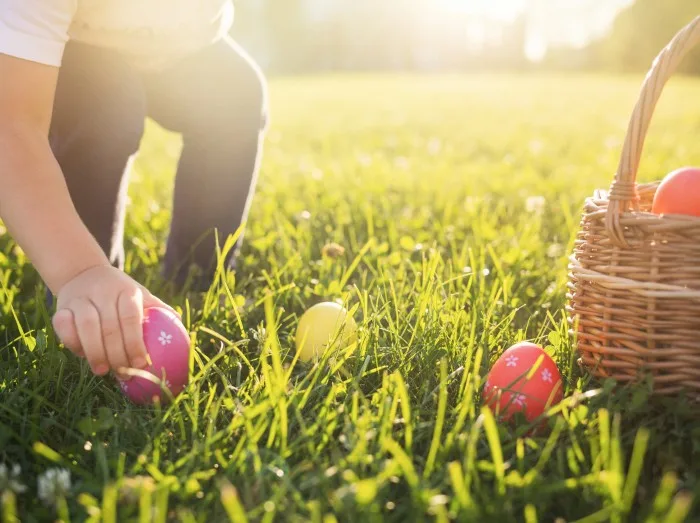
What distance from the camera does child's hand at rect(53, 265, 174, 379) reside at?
1.31m

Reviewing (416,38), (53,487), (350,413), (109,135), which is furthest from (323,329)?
(416,38)

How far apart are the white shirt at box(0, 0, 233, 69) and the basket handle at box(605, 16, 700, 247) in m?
1.14

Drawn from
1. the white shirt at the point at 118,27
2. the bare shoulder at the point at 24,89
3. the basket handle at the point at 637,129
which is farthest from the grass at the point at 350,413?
the white shirt at the point at 118,27

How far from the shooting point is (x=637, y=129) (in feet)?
5.04

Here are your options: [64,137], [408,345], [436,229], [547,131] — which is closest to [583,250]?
[408,345]

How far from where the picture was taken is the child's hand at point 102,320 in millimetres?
1312

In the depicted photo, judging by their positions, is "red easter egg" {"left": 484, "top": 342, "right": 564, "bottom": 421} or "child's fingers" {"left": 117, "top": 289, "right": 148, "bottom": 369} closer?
"child's fingers" {"left": 117, "top": 289, "right": 148, "bottom": 369}

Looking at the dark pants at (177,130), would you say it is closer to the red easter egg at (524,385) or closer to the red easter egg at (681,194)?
the red easter egg at (524,385)

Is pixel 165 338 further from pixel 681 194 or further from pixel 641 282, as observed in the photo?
pixel 681 194

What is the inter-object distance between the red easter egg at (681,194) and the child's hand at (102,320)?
121 centimetres

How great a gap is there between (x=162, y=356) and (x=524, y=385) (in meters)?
0.72

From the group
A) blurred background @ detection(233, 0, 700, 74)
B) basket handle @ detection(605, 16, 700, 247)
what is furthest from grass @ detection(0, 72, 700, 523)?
blurred background @ detection(233, 0, 700, 74)

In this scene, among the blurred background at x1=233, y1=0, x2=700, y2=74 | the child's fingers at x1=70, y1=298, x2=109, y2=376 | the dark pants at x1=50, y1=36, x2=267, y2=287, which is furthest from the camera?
the blurred background at x1=233, y1=0, x2=700, y2=74

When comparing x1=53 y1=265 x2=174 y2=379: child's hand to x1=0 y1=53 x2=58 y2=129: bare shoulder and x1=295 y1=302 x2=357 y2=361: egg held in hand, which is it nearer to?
x1=0 y1=53 x2=58 y2=129: bare shoulder
